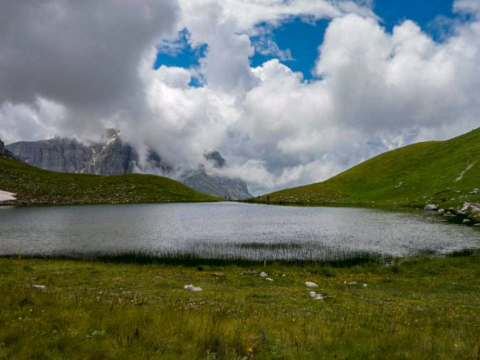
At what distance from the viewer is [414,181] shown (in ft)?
435

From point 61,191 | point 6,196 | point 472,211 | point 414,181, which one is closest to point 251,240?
point 472,211

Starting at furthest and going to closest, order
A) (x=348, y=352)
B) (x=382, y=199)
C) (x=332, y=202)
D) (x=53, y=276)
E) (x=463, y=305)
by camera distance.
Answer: (x=332, y=202)
(x=382, y=199)
(x=53, y=276)
(x=463, y=305)
(x=348, y=352)

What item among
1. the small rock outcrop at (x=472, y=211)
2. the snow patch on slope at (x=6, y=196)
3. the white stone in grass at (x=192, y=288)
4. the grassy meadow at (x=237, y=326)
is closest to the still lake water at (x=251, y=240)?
the small rock outcrop at (x=472, y=211)

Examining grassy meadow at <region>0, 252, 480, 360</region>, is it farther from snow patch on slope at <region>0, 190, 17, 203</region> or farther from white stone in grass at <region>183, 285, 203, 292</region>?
snow patch on slope at <region>0, 190, 17, 203</region>

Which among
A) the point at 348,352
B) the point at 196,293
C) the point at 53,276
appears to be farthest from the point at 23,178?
the point at 348,352

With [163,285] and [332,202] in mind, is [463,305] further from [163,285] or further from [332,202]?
[332,202]

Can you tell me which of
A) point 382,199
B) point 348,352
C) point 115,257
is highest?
point 382,199

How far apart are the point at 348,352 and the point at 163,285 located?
53.1 ft

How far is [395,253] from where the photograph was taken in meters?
37.8

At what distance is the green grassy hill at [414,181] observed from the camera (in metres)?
107

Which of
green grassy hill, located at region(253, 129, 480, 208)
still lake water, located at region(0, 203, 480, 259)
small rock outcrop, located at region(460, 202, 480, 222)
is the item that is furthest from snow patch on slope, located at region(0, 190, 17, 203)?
small rock outcrop, located at region(460, 202, 480, 222)

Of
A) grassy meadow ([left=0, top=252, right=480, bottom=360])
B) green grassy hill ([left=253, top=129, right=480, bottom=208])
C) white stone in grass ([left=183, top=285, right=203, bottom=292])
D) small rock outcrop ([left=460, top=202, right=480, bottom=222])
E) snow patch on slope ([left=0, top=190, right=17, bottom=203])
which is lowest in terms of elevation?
white stone in grass ([left=183, top=285, right=203, bottom=292])

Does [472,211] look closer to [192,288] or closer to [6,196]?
[192,288]

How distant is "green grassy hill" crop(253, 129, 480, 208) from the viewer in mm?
107125
